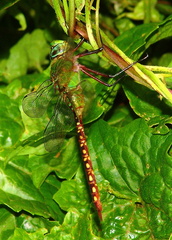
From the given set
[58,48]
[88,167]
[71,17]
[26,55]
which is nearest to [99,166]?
[88,167]

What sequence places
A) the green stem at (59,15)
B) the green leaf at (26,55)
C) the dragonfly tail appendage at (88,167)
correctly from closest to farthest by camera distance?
1. the green stem at (59,15)
2. the dragonfly tail appendage at (88,167)
3. the green leaf at (26,55)

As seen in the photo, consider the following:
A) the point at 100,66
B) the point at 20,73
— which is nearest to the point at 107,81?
the point at 100,66

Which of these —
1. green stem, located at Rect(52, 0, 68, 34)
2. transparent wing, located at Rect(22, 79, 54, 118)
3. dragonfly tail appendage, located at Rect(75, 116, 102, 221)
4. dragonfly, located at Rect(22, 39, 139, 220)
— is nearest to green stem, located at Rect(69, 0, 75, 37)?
green stem, located at Rect(52, 0, 68, 34)

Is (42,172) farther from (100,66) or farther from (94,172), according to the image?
(100,66)

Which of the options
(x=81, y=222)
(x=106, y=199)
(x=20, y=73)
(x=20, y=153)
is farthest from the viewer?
(x=20, y=73)

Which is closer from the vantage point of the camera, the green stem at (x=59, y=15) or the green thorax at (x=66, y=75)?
the green stem at (x=59, y=15)

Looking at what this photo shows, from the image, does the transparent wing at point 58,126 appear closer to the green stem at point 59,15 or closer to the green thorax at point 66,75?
the green thorax at point 66,75

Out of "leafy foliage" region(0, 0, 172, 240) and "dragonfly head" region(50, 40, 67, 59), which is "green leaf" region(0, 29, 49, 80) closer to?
"leafy foliage" region(0, 0, 172, 240)

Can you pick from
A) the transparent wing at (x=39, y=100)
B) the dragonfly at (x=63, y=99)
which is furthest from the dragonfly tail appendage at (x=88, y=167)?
the transparent wing at (x=39, y=100)

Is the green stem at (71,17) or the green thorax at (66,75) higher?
the green stem at (71,17)
